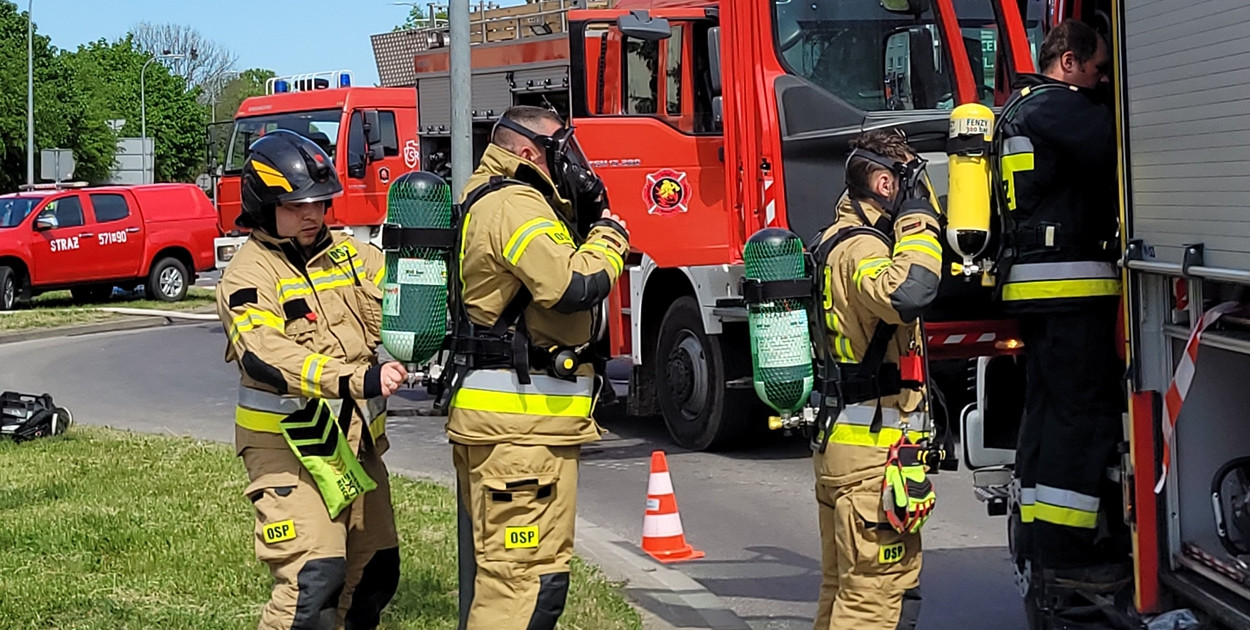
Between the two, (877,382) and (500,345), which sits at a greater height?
(500,345)

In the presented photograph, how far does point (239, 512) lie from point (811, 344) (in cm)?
404

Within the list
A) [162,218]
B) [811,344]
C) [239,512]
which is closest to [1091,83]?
[811,344]

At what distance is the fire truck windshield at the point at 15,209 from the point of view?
2206 centimetres

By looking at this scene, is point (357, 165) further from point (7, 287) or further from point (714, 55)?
point (714, 55)

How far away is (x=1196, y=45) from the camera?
3988 millimetres

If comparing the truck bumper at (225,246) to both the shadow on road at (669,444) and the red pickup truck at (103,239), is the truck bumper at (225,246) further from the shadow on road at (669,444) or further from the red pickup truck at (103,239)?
the shadow on road at (669,444)

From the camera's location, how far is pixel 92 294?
82.5ft

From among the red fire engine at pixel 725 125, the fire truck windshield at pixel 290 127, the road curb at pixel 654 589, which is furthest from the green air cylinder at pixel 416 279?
the fire truck windshield at pixel 290 127

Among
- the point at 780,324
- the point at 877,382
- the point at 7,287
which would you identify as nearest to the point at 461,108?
the point at 780,324

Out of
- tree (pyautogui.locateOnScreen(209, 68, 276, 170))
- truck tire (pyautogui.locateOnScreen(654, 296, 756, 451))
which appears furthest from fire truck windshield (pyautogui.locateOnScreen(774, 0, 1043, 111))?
tree (pyautogui.locateOnScreen(209, 68, 276, 170))

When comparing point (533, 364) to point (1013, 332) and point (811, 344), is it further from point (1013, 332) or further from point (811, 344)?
point (1013, 332)

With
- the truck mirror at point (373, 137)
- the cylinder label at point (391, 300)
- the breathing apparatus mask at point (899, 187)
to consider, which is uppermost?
the truck mirror at point (373, 137)

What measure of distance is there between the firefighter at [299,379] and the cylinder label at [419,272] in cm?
25

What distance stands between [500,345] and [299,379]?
22.9 inches
